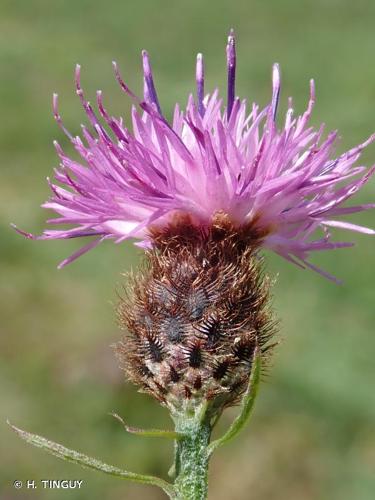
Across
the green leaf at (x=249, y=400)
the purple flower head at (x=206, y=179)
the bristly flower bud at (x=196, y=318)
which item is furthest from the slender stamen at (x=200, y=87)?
the green leaf at (x=249, y=400)

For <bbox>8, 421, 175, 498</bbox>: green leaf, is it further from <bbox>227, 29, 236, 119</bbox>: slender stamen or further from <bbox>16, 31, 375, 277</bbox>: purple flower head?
<bbox>227, 29, 236, 119</bbox>: slender stamen

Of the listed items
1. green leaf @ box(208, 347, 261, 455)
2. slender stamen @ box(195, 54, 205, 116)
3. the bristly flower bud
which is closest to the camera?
green leaf @ box(208, 347, 261, 455)

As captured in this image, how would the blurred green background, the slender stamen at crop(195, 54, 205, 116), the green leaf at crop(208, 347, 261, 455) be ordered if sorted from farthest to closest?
1. the blurred green background
2. the slender stamen at crop(195, 54, 205, 116)
3. the green leaf at crop(208, 347, 261, 455)

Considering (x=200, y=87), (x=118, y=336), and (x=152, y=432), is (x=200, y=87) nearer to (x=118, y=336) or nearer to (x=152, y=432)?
(x=152, y=432)

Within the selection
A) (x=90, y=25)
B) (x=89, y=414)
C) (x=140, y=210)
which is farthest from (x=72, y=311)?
(x=90, y=25)

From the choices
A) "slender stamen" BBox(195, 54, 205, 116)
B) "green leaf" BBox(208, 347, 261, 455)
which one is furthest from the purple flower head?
"green leaf" BBox(208, 347, 261, 455)

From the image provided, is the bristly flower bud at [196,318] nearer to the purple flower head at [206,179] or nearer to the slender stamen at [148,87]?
the purple flower head at [206,179]

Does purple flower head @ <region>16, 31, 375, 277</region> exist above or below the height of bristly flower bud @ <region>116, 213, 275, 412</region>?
above

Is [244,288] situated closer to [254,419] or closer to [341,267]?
[254,419]
